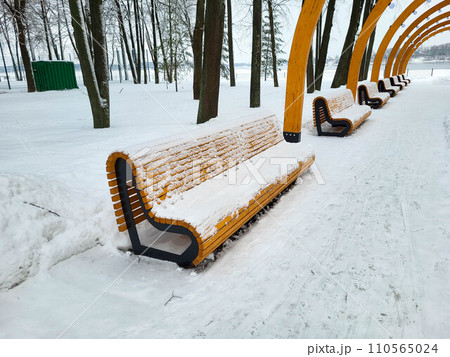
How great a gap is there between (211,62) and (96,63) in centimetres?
284

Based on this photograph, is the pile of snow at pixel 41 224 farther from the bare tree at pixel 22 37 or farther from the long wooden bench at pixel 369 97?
the bare tree at pixel 22 37

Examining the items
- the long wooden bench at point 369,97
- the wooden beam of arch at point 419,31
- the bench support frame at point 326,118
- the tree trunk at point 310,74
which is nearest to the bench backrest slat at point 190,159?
the bench support frame at point 326,118

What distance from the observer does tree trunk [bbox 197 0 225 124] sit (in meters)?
7.01

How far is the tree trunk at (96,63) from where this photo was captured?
6.52 meters

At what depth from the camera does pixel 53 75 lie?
64.0 ft

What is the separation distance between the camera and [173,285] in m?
2.51

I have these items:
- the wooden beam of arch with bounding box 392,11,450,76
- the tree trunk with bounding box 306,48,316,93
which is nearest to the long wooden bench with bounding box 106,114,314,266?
the tree trunk with bounding box 306,48,316,93

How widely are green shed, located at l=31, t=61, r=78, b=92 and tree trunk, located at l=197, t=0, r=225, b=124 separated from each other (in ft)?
52.2

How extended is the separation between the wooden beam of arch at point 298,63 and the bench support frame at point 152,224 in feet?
14.8

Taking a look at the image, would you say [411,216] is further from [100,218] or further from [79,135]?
[79,135]

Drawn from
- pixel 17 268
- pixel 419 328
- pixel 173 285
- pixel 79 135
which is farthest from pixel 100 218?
pixel 79 135

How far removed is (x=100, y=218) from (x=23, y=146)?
3.53m

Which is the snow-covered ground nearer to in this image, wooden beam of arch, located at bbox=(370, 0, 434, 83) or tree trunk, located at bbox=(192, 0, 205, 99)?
tree trunk, located at bbox=(192, 0, 205, 99)

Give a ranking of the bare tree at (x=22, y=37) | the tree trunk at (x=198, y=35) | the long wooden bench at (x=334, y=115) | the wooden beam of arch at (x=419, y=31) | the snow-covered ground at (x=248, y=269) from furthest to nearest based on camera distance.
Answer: the wooden beam of arch at (x=419, y=31) → the bare tree at (x=22, y=37) → the tree trunk at (x=198, y=35) → the long wooden bench at (x=334, y=115) → the snow-covered ground at (x=248, y=269)
